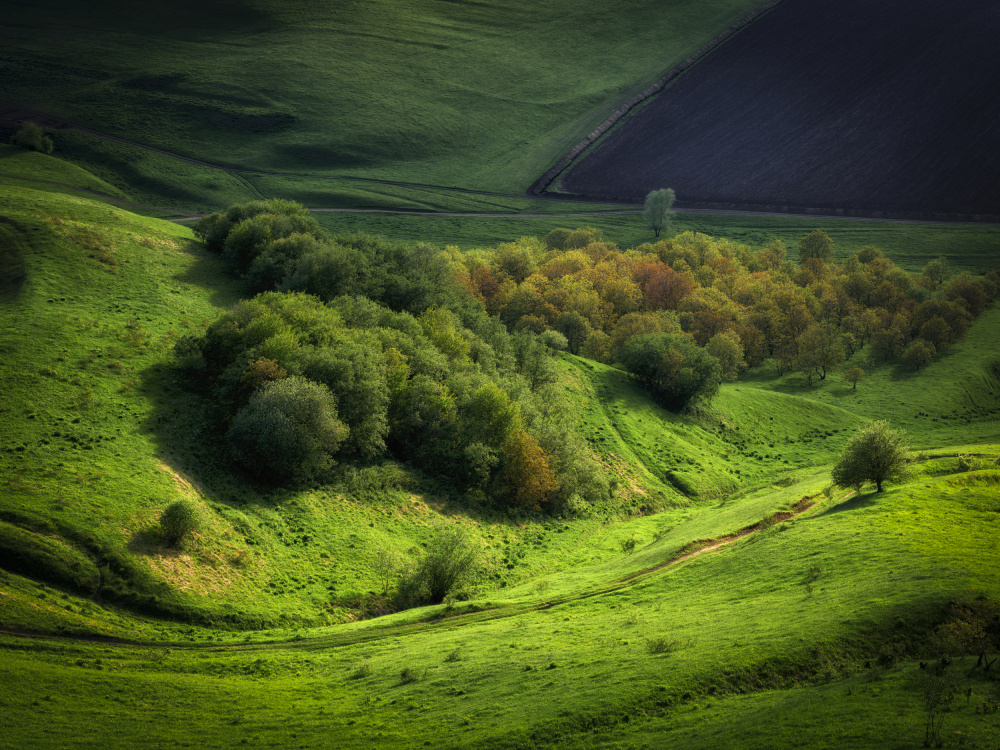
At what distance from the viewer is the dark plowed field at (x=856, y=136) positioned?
16688 centimetres

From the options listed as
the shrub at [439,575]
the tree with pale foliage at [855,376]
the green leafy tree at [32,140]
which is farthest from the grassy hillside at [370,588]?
the green leafy tree at [32,140]

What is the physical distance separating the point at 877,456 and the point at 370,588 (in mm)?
36797

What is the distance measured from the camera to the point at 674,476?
274 ft

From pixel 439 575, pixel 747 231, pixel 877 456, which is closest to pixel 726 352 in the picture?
pixel 747 231

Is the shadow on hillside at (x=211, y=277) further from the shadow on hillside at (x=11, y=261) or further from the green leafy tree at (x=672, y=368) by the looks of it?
the green leafy tree at (x=672, y=368)

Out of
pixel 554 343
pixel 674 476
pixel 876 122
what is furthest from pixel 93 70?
pixel 876 122

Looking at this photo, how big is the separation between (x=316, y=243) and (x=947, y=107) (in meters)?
167

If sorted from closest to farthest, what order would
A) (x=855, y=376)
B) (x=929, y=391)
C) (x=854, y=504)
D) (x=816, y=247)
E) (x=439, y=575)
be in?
(x=854, y=504) < (x=439, y=575) < (x=929, y=391) < (x=855, y=376) < (x=816, y=247)

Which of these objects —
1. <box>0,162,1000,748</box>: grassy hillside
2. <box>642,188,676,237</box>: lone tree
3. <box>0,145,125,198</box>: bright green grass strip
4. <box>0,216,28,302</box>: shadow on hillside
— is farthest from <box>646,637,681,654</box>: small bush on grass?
<box>642,188,676,237</box>: lone tree

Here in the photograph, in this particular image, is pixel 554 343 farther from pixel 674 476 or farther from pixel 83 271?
pixel 83 271

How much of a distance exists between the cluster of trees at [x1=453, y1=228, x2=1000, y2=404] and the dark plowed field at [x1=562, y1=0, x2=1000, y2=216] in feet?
102

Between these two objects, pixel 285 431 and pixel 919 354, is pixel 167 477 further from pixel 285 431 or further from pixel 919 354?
pixel 919 354

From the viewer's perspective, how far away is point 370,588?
51875mm

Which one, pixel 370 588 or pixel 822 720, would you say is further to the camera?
pixel 370 588
